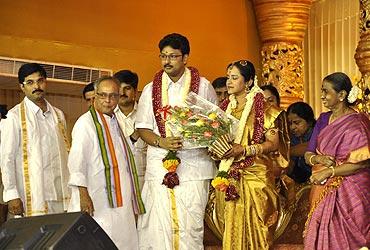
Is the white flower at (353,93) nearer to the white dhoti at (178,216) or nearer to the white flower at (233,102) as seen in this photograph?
the white flower at (233,102)

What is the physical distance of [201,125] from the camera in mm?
6176

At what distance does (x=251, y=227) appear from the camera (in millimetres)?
6496

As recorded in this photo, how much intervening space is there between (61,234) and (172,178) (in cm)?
287

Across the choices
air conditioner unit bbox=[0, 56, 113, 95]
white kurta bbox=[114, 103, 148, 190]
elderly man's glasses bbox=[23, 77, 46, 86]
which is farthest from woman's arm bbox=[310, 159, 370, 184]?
air conditioner unit bbox=[0, 56, 113, 95]

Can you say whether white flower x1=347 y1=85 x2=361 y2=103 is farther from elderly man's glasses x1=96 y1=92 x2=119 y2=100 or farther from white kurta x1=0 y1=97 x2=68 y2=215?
white kurta x1=0 y1=97 x2=68 y2=215

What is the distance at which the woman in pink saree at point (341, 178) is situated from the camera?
19.8 feet

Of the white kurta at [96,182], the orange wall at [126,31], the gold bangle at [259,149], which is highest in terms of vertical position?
the orange wall at [126,31]

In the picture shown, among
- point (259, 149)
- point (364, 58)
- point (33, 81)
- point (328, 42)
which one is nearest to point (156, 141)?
point (259, 149)

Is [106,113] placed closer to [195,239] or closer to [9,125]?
[9,125]

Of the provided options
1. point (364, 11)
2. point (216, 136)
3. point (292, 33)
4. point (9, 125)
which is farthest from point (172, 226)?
point (292, 33)

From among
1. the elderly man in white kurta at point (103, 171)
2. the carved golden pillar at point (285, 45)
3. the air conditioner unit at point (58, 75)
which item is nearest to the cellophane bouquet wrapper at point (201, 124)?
the elderly man in white kurta at point (103, 171)

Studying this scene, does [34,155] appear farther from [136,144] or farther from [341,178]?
[341,178]

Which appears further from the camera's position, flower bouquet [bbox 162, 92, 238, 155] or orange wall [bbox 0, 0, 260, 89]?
orange wall [bbox 0, 0, 260, 89]

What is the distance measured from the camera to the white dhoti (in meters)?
6.36
